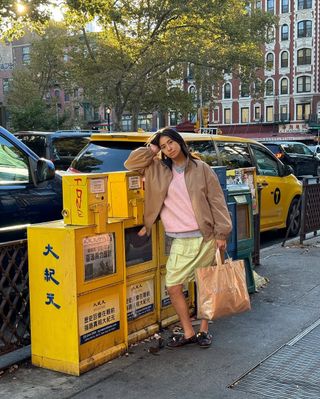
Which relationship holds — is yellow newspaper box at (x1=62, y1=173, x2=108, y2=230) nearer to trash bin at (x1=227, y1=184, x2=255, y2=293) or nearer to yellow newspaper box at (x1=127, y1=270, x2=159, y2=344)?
yellow newspaper box at (x1=127, y1=270, x2=159, y2=344)

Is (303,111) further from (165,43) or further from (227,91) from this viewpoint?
(165,43)

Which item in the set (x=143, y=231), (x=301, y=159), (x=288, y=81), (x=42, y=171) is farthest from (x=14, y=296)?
(x=288, y=81)

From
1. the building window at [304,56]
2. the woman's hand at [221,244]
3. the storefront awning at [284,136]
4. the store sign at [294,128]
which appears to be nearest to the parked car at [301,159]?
the woman's hand at [221,244]

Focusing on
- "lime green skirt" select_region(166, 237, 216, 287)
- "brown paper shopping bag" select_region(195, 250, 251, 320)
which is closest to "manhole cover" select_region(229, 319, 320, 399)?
"brown paper shopping bag" select_region(195, 250, 251, 320)

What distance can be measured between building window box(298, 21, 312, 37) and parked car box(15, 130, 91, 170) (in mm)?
47485

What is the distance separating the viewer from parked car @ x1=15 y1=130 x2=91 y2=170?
40.9ft

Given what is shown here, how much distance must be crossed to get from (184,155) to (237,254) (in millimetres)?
1919

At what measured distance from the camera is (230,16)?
91.0 ft

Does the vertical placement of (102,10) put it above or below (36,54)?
below

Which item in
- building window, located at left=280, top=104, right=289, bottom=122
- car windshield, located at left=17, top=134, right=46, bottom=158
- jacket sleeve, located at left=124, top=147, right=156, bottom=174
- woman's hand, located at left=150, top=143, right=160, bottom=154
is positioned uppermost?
building window, located at left=280, top=104, right=289, bottom=122

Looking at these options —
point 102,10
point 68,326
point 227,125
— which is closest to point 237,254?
point 68,326

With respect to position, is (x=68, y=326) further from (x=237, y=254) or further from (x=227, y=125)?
(x=227, y=125)

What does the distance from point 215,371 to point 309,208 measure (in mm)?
5419

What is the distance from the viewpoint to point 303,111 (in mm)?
56156
